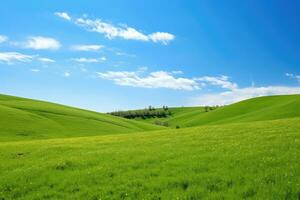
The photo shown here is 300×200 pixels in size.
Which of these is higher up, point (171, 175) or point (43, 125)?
point (171, 175)

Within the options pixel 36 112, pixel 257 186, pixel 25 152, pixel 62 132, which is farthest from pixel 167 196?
pixel 36 112

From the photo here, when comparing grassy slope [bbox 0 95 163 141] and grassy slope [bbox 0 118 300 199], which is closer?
grassy slope [bbox 0 118 300 199]

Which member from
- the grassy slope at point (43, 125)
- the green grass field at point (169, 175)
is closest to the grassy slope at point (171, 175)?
the green grass field at point (169, 175)

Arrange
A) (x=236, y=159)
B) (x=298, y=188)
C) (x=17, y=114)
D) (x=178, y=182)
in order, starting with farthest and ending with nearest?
(x=17, y=114) → (x=236, y=159) → (x=178, y=182) → (x=298, y=188)

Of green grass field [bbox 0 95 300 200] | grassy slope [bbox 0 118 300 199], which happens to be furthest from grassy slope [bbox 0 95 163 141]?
grassy slope [bbox 0 118 300 199]

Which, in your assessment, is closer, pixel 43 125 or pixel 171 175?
pixel 171 175

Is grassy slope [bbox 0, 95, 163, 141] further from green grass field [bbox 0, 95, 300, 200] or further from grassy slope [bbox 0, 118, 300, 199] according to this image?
grassy slope [bbox 0, 118, 300, 199]

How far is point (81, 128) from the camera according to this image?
94.2 metres

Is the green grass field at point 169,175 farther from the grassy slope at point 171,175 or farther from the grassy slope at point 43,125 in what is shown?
the grassy slope at point 43,125

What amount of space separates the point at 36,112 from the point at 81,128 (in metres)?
19.3

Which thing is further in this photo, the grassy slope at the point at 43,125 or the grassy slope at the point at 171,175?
the grassy slope at the point at 43,125

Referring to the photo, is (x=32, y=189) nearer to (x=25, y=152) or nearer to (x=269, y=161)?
(x=269, y=161)

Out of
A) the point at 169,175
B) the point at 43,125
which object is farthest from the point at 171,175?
the point at 43,125

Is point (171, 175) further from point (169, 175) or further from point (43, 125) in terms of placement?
point (43, 125)
